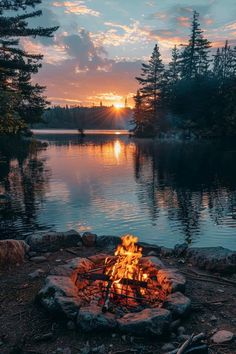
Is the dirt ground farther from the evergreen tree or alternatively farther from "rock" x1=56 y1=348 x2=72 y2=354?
the evergreen tree

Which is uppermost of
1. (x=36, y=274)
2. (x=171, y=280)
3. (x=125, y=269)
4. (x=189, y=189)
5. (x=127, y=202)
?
(x=125, y=269)

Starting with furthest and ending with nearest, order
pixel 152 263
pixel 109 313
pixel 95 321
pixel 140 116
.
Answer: pixel 140 116 → pixel 152 263 → pixel 109 313 → pixel 95 321

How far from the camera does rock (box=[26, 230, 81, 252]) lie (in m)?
11.6

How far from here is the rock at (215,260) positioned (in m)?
9.86

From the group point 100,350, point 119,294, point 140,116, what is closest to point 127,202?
point 119,294

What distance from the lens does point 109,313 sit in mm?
7031

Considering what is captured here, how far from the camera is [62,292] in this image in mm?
7531

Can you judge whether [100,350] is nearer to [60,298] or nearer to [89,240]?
[60,298]

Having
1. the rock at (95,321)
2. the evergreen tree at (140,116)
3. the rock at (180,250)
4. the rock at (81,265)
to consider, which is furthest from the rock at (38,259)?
the evergreen tree at (140,116)

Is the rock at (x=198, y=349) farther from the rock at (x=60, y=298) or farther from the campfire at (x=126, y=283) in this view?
the rock at (x=60, y=298)

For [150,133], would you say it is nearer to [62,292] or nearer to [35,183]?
[35,183]

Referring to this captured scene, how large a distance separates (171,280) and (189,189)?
61.3 ft

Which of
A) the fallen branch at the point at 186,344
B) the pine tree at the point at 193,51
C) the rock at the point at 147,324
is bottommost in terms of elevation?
the rock at the point at 147,324

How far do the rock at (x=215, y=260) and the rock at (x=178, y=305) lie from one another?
274 centimetres
